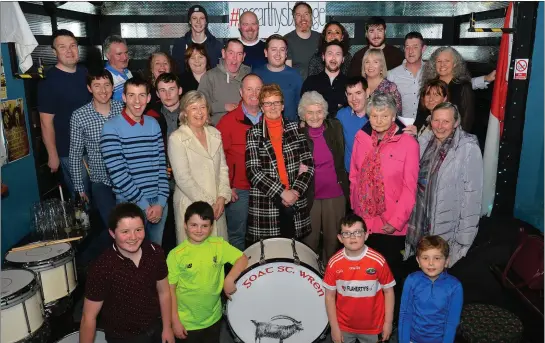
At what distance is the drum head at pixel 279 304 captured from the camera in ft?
11.3

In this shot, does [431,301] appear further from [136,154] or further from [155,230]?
[136,154]

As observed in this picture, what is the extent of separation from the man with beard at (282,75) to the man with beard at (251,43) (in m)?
0.66

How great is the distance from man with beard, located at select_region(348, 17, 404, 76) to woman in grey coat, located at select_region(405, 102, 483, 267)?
1.76 meters

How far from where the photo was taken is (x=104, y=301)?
3.06 metres

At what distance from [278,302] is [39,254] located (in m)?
2.09

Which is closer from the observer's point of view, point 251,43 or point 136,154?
point 136,154

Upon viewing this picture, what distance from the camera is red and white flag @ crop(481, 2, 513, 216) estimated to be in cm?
572

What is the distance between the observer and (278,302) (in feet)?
11.4

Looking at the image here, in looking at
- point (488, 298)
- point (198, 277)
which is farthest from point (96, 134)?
point (488, 298)

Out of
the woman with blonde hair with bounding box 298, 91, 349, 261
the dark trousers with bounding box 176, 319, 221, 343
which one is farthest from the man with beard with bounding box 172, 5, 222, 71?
the dark trousers with bounding box 176, 319, 221, 343

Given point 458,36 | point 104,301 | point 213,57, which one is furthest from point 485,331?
point 458,36

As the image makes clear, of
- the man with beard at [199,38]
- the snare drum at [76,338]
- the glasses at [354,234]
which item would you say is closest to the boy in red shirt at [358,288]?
the glasses at [354,234]

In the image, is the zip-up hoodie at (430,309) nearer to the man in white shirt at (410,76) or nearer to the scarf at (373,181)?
the scarf at (373,181)

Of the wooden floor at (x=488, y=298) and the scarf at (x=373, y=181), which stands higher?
the scarf at (x=373, y=181)
